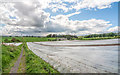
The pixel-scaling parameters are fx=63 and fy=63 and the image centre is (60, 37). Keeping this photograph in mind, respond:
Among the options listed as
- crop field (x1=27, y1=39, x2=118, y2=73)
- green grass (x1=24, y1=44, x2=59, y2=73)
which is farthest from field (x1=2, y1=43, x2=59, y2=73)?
crop field (x1=27, y1=39, x2=118, y2=73)

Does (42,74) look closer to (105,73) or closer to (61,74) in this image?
(61,74)

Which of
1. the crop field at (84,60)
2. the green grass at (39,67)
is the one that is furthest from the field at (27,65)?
the crop field at (84,60)

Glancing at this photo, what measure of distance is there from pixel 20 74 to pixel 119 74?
6590 millimetres

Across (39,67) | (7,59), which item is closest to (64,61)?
(39,67)

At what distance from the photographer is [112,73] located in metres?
4.07

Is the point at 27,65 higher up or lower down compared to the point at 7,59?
lower down

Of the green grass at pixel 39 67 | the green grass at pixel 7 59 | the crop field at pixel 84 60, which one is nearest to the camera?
the green grass at pixel 39 67

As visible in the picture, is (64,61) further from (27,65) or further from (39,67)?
(27,65)

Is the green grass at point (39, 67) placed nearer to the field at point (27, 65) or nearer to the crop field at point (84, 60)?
the field at point (27, 65)

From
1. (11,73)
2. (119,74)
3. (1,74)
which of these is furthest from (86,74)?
(1,74)

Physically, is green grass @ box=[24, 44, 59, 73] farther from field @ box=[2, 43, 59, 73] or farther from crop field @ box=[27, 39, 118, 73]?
crop field @ box=[27, 39, 118, 73]

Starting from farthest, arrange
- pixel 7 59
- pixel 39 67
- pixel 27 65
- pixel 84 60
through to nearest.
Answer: pixel 7 59 < pixel 84 60 < pixel 27 65 < pixel 39 67

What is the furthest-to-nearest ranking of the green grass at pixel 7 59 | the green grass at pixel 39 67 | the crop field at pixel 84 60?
1. the green grass at pixel 7 59
2. the crop field at pixel 84 60
3. the green grass at pixel 39 67

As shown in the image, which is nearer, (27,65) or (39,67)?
(39,67)
